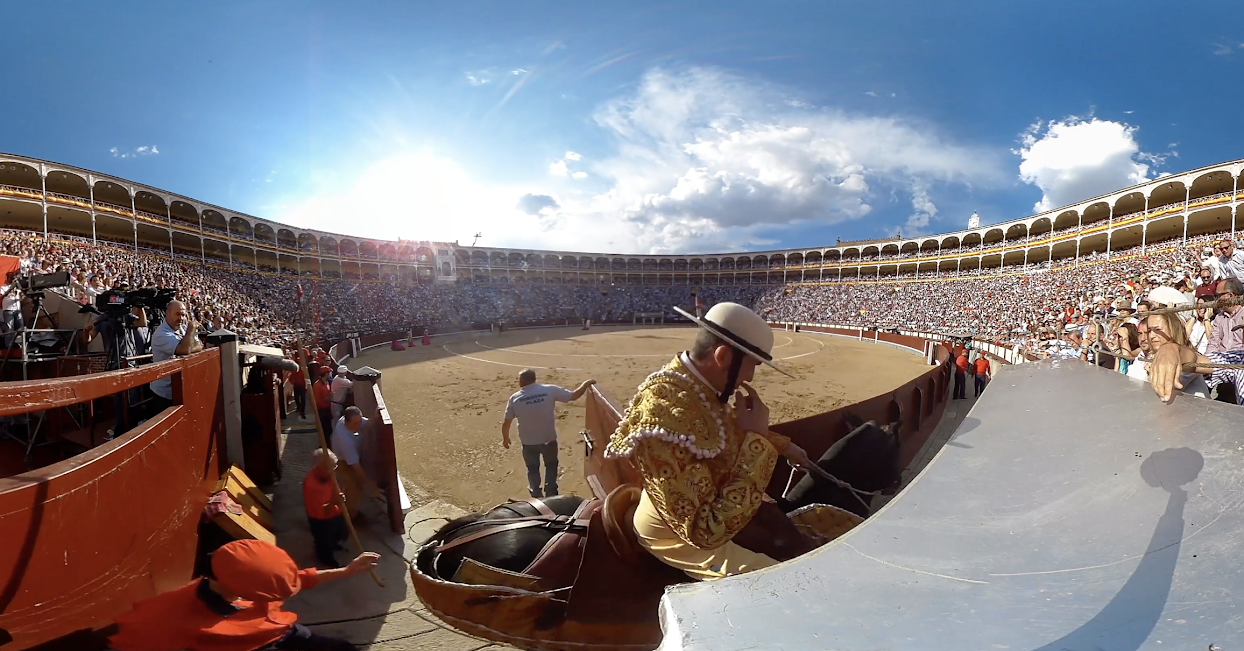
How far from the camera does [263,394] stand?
4859 mm

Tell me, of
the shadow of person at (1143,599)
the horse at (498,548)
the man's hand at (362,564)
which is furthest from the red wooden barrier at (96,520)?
the shadow of person at (1143,599)

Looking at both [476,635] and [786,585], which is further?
[476,635]

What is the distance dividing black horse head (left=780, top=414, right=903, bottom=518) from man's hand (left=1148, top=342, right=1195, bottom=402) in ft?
4.39

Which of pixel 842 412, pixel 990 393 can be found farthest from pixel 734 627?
pixel 842 412

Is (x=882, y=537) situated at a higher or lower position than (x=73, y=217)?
lower

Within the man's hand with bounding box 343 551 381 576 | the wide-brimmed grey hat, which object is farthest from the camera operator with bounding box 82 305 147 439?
the wide-brimmed grey hat

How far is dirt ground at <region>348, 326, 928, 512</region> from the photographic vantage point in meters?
6.68

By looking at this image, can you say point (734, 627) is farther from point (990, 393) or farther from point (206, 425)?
point (206, 425)

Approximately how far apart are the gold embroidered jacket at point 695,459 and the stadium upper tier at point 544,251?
42.4 meters

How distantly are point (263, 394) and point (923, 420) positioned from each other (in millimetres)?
8610

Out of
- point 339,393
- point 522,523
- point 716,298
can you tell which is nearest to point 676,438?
point 522,523

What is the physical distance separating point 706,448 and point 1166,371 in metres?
1.69

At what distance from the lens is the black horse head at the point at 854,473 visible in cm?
273

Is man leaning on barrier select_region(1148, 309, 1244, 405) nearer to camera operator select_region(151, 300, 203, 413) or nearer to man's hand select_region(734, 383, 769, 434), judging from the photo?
man's hand select_region(734, 383, 769, 434)
